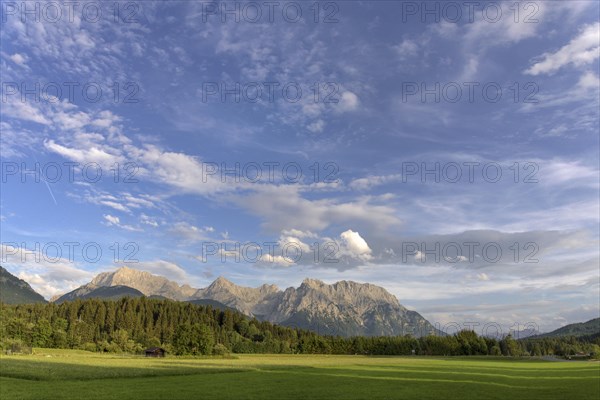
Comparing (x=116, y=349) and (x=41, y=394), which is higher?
(x=41, y=394)

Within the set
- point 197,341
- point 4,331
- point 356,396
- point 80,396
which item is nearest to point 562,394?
point 356,396

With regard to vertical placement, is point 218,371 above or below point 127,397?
below

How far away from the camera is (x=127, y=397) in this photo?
36.2 meters

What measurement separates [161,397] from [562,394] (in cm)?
3615

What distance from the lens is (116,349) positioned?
178 m

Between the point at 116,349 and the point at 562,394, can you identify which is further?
the point at 116,349

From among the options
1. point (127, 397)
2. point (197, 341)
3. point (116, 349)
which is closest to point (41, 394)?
point (127, 397)

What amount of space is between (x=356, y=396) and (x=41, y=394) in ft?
88.8

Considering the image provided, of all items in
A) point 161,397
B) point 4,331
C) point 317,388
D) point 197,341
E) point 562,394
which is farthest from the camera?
point 4,331

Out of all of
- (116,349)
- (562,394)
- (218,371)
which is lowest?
(116,349)

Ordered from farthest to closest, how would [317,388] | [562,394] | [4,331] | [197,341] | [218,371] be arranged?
[4,331] → [197,341] → [218,371] → [317,388] → [562,394]

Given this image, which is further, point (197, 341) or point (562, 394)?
point (197, 341)

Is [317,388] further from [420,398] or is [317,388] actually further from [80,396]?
[80,396]

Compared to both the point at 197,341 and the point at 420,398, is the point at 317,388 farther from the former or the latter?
the point at 197,341
